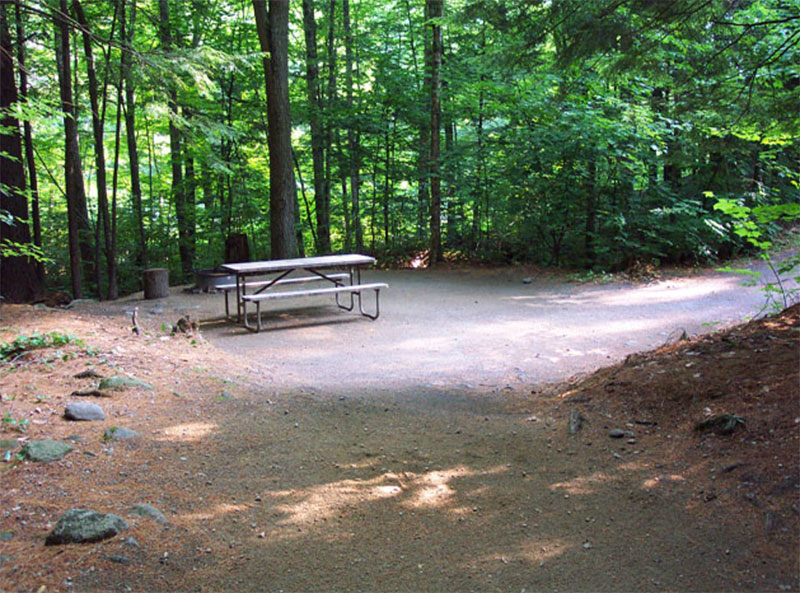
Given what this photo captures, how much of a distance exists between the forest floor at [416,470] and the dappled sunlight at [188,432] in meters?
0.02

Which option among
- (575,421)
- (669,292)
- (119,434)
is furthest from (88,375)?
(669,292)

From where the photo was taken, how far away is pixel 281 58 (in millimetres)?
13094

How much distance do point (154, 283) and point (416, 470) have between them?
28.5 ft

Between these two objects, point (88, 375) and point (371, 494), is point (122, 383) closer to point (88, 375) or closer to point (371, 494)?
point (88, 375)

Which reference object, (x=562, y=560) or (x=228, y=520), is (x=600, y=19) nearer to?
(x=562, y=560)

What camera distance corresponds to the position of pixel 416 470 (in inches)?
156

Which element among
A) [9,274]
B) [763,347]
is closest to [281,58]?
[9,274]

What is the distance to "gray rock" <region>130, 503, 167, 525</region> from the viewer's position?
312 centimetres

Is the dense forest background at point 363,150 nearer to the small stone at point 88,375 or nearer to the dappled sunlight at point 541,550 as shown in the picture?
the small stone at point 88,375

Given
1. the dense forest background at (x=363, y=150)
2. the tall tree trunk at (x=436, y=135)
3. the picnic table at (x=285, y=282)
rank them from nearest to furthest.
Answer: the picnic table at (x=285, y=282), the dense forest background at (x=363, y=150), the tall tree trunk at (x=436, y=135)

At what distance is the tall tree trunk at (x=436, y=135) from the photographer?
1428cm

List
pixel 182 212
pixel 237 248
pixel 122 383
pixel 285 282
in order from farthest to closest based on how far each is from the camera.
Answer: pixel 182 212 → pixel 237 248 → pixel 285 282 → pixel 122 383

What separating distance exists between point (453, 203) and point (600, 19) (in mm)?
10278

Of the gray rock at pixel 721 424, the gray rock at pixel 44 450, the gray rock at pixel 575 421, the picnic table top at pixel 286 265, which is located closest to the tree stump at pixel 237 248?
the picnic table top at pixel 286 265
